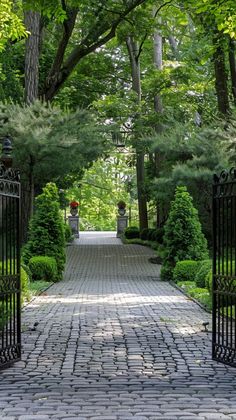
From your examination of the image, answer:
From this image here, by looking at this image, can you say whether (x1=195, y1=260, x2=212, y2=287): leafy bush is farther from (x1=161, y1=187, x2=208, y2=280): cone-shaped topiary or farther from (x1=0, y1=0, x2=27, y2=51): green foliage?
(x1=0, y1=0, x2=27, y2=51): green foliage

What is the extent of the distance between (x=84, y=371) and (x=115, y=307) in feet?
19.5

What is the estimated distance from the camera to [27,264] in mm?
19297

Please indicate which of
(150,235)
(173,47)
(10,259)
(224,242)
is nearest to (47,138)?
(150,235)

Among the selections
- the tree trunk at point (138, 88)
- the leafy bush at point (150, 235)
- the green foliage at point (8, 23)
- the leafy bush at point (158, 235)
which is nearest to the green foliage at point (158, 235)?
the leafy bush at point (158, 235)

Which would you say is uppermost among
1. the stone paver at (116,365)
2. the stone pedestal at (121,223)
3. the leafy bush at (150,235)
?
the stone pedestal at (121,223)

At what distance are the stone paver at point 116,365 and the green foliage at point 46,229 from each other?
4.90 metres

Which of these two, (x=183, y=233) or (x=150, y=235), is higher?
(x=183, y=233)

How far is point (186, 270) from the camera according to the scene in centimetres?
1827

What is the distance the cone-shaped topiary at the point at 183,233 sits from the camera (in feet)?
62.4

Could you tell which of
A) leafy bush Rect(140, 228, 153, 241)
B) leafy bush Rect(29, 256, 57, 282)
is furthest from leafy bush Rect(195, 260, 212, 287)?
leafy bush Rect(140, 228, 153, 241)

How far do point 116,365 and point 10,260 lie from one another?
183 cm

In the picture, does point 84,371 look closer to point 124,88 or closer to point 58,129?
point 58,129

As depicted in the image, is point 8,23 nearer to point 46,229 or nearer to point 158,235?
point 46,229

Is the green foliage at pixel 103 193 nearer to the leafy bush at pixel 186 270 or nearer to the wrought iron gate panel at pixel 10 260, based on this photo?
the leafy bush at pixel 186 270
